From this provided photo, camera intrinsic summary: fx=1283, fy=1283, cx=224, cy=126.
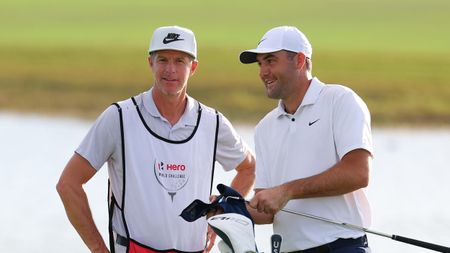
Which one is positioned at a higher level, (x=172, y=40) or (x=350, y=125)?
(x=172, y=40)

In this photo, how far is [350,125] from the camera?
22.9 ft

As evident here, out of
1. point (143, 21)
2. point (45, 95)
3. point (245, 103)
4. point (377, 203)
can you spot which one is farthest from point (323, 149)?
point (143, 21)

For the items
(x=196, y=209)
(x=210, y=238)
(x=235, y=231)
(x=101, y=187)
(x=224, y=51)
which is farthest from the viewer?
(x=224, y=51)

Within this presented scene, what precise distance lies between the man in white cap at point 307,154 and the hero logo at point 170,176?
1.52 feet

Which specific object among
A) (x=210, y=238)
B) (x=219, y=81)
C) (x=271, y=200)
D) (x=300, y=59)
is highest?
(x=219, y=81)

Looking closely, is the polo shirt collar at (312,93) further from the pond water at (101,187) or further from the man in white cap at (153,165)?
the pond water at (101,187)

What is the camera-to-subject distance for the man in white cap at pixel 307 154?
6.89 metres

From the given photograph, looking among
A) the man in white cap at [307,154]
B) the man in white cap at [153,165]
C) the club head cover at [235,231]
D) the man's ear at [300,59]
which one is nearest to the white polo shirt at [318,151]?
the man in white cap at [307,154]

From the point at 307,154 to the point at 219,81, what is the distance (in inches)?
925

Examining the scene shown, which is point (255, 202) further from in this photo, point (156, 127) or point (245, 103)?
point (245, 103)

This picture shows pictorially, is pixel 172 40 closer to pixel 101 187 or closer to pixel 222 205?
pixel 222 205

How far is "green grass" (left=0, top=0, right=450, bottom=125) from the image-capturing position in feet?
91.9

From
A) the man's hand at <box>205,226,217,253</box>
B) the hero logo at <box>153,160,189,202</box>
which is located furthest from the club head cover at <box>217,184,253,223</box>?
the man's hand at <box>205,226,217,253</box>

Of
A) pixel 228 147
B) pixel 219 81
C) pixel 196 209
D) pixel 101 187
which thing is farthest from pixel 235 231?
pixel 219 81
